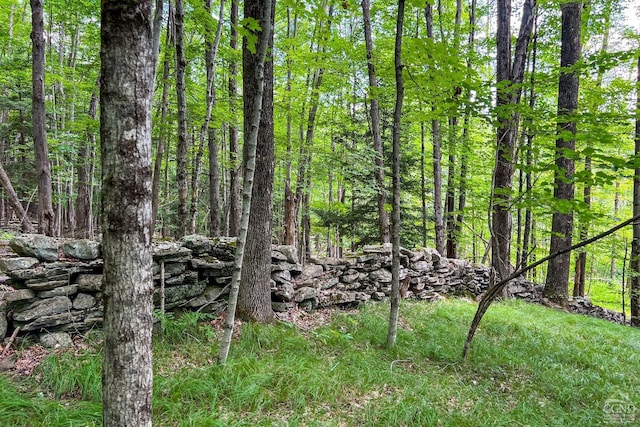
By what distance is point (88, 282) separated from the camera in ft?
12.6

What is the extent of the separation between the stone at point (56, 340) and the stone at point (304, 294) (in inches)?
115

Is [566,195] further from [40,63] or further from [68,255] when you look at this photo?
[40,63]

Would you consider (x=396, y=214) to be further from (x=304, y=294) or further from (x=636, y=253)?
(x=636, y=253)

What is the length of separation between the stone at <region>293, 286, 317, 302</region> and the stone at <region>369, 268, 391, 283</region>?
5.16ft

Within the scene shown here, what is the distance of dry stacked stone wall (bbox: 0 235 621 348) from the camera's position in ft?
11.5

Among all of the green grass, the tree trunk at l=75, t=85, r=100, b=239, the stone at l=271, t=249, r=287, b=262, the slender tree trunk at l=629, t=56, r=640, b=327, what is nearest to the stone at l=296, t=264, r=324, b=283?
the stone at l=271, t=249, r=287, b=262

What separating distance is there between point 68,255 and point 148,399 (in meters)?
2.79

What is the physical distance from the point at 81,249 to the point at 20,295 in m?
0.68

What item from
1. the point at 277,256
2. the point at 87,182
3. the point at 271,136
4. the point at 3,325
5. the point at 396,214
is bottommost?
the point at 3,325

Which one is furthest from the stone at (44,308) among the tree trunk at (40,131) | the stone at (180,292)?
the tree trunk at (40,131)

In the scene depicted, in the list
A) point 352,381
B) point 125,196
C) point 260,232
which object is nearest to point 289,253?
point 260,232

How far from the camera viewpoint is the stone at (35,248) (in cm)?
363

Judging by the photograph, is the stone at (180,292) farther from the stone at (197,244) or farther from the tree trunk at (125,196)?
the tree trunk at (125,196)

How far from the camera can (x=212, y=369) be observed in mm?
3223
